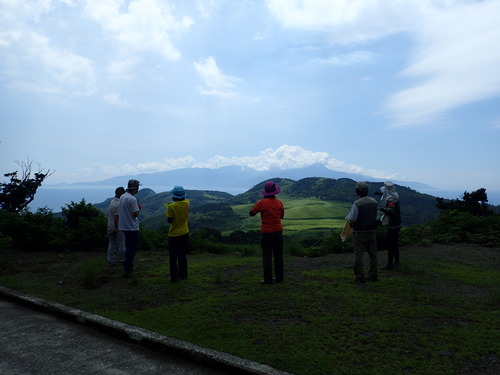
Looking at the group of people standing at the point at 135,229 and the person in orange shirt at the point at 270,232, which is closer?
the person in orange shirt at the point at 270,232

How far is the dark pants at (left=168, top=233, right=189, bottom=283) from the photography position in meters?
7.73

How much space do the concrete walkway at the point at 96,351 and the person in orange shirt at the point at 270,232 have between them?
330 cm

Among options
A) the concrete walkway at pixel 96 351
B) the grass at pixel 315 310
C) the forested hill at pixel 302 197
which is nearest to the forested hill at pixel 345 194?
the forested hill at pixel 302 197

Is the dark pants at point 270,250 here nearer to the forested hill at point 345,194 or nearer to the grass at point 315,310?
the grass at point 315,310

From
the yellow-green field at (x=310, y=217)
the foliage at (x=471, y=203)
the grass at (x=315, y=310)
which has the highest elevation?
the foliage at (x=471, y=203)

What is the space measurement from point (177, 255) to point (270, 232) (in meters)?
2.21

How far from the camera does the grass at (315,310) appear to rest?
396 cm

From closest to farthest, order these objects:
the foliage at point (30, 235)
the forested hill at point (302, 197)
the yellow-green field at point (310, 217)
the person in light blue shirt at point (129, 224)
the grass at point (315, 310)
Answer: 1. the grass at point (315, 310)
2. the person in light blue shirt at point (129, 224)
3. the foliage at point (30, 235)
4. the yellow-green field at point (310, 217)
5. the forested hill at point (302, 197)

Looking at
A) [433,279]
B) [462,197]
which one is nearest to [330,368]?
[433,279]

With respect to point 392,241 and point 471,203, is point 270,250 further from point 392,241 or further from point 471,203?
point 471,203

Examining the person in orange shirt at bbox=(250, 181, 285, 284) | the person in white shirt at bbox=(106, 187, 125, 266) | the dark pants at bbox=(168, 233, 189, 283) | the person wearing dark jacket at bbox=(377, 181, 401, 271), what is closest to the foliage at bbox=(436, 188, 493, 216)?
the person wearing dark jacket at bbox=(377, 181, 401, 271)

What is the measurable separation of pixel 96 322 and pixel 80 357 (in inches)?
37.0

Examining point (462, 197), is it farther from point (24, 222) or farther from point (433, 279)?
point (24, 222)

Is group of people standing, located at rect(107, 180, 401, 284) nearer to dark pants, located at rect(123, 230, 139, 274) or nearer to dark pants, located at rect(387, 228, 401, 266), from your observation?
dark pants, located at rect(123, 230, 139, 274)
